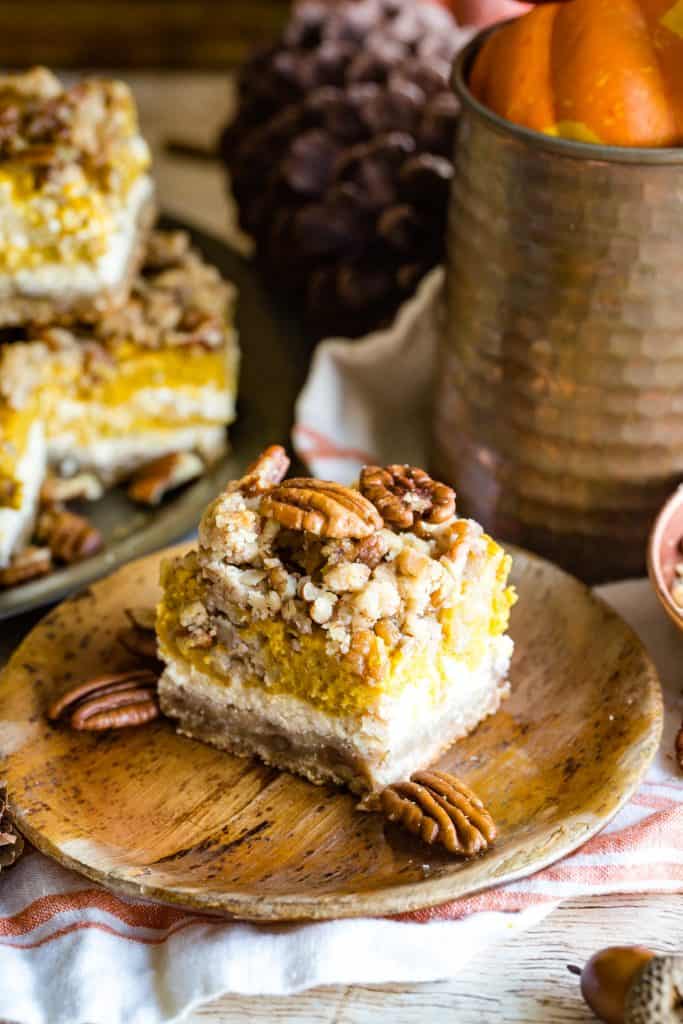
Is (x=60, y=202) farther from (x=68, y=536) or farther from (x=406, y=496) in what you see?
(x=406, y=496)

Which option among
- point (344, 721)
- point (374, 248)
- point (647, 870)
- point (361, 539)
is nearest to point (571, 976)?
point (647, 870)

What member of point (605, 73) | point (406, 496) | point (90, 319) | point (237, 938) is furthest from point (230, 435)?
point (237, 938)

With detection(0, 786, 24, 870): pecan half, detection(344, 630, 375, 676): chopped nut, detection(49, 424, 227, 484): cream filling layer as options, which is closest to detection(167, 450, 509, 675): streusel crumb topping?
detection(344, 630, 375, 676): chopped nut

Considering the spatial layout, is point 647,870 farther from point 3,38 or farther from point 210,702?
point 3,38

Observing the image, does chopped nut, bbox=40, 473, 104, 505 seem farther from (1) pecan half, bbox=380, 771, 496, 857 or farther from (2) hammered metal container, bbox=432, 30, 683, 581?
(1) pecan half, bbox=380, 771, 496, 857

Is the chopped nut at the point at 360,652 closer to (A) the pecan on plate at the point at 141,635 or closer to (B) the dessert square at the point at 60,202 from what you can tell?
(A) the pecan on plate at the point at 141,635

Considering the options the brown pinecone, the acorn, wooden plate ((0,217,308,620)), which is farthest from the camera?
the brown pinecone

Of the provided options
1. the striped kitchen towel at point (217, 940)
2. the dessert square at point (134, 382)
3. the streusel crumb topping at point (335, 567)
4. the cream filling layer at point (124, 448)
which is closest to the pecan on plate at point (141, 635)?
the streusel crumb topping at point (335, 567)
